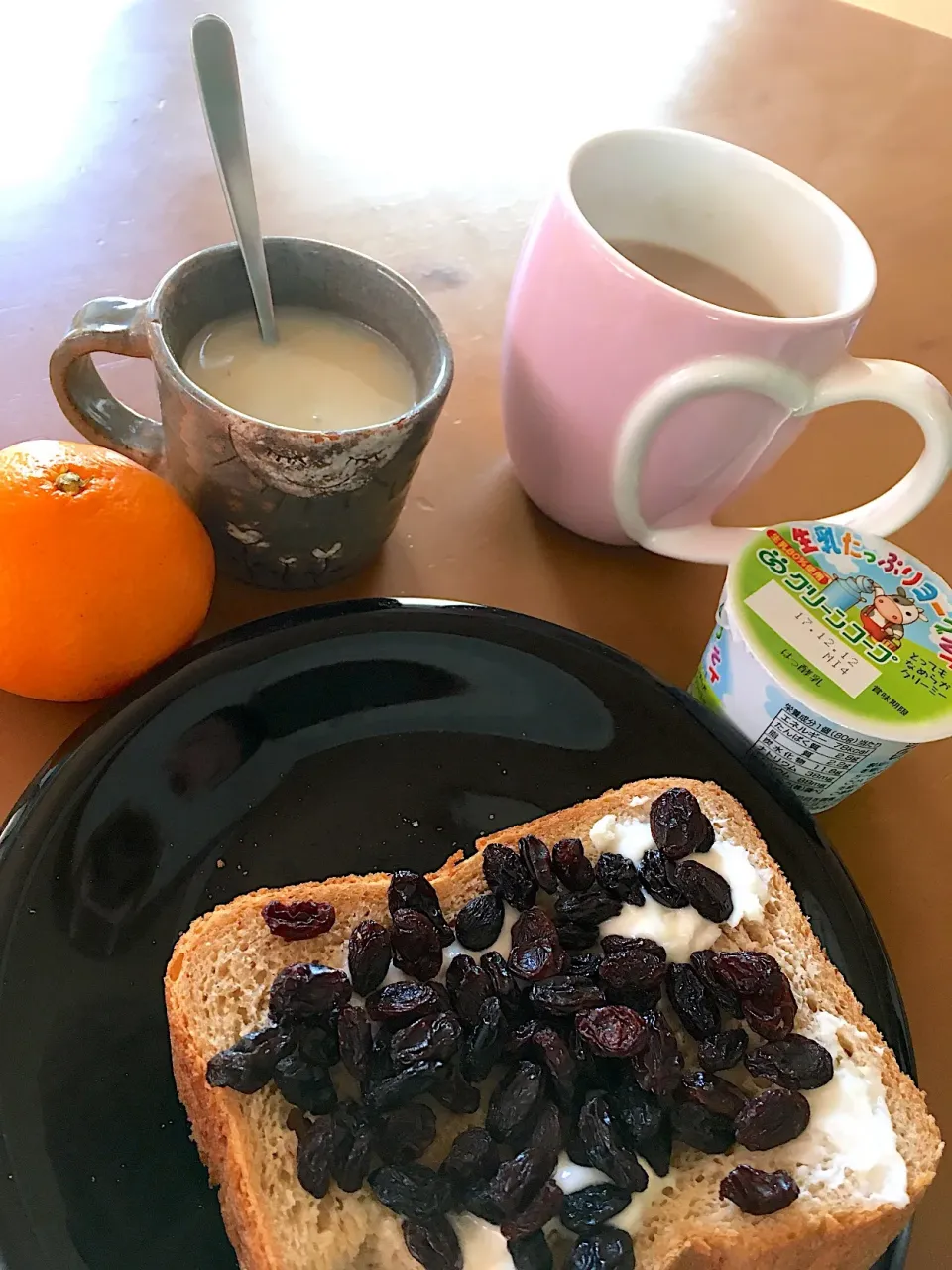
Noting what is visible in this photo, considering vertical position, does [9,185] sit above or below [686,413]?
below

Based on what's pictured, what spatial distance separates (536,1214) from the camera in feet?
2.13

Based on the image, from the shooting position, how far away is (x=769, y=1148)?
72cm

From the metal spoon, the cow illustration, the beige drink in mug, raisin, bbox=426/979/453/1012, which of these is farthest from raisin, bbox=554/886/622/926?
the metal spoon

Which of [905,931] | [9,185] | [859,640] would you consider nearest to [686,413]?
[859,640]

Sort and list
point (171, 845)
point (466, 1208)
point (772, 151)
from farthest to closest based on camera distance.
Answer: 1. point (772, 151)
2. point (171, 845)
3. point (466, 1208)

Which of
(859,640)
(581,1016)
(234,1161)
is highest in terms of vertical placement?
(859,640)

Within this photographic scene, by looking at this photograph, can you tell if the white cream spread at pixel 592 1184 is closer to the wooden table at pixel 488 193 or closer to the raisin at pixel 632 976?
the raisin at pixel 632 976

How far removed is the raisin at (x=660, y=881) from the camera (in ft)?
2.60

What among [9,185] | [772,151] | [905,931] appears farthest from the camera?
[772,151]

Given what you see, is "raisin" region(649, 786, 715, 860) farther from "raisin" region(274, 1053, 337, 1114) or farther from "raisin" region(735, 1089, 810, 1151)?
"raisin" region(274, 1053, 337, 1114)

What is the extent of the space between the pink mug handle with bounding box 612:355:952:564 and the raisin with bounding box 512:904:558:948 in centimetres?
37

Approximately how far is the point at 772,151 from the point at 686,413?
91 cm

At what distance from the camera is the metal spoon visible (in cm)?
80

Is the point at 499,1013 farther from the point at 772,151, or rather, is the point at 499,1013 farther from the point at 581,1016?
the point at 772,151
